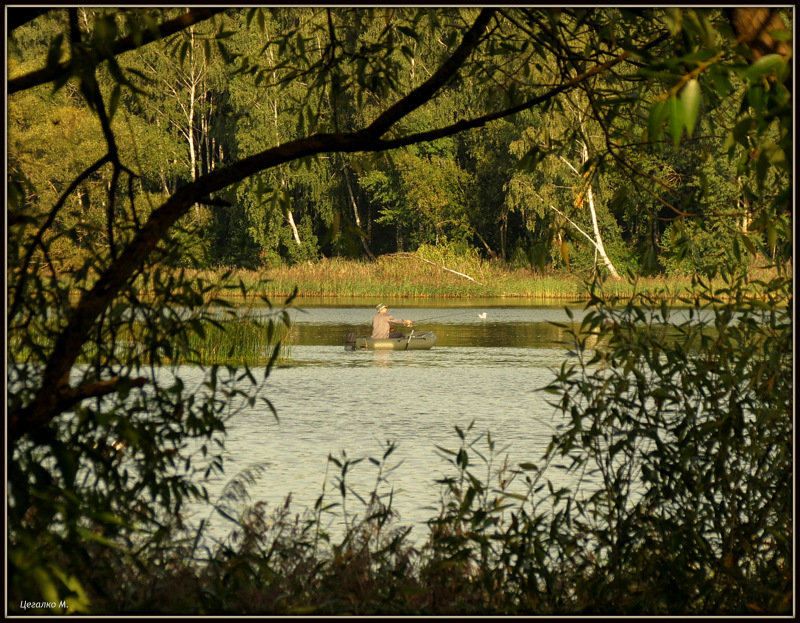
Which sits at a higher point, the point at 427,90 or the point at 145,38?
the point at 145,38

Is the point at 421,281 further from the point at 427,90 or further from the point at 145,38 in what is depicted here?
the point at 145,38

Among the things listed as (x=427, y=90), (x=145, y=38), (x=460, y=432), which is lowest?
(x=460, y=432)

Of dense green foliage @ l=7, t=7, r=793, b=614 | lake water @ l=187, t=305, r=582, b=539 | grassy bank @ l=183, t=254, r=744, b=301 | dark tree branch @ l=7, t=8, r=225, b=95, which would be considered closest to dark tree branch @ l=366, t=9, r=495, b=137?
dense green foliage @ l=7, t=7, r=793, b=614

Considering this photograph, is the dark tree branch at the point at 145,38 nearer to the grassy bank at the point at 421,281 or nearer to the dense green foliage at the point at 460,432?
the dense green foliage at the point at 460,432

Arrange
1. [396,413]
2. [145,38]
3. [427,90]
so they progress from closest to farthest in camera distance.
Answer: [145,38]
[427,90]
[396,413]

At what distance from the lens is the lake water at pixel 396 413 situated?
36.6 ft

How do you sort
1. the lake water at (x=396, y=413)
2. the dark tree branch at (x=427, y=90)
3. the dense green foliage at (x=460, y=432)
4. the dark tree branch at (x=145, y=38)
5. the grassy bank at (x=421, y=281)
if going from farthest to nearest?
the grassy bank at (x=421, y=281)
the lake water at (x=396, y=413)
the dark tree branch at (x=427, y=90)
the dark tree branch at (x=145, y=38)
the dense green foliage at (x=460, y=432)

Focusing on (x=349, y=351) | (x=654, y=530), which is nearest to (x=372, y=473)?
(x=654, y=530)

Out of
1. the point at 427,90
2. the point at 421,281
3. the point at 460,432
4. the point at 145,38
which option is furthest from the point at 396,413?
the point at 421,281

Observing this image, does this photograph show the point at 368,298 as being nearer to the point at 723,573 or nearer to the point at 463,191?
the point at 463,191

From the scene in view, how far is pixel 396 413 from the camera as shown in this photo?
1702cm

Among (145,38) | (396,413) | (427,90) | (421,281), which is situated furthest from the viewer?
(421,281)

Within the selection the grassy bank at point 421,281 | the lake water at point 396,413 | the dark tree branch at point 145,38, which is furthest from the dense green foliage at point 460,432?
the grassy bank at point 421,281

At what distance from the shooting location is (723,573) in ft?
16.9
